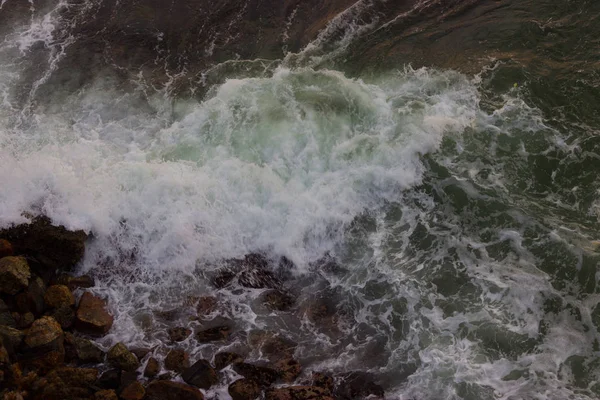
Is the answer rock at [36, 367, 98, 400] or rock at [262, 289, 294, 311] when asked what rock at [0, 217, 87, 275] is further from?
rock at [262, 289, 294, 311]

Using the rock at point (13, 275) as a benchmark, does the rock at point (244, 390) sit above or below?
below

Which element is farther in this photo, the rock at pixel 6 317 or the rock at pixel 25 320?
the rock at pixel 25 320

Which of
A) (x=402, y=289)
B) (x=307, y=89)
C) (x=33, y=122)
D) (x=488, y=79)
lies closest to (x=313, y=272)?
(x=402, y=289)

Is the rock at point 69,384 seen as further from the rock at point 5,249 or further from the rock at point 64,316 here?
the rock at point 5,249

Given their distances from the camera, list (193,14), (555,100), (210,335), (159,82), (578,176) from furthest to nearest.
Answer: (193,14) → (159,82) → (555,100) → (578,176) → (210,335)

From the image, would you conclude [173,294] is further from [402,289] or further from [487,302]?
[487,302]

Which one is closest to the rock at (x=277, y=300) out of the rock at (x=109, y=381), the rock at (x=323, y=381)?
the rock at (x=323, y=381)

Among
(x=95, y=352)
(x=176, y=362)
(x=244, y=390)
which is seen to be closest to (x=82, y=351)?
(x=95, y=352)
